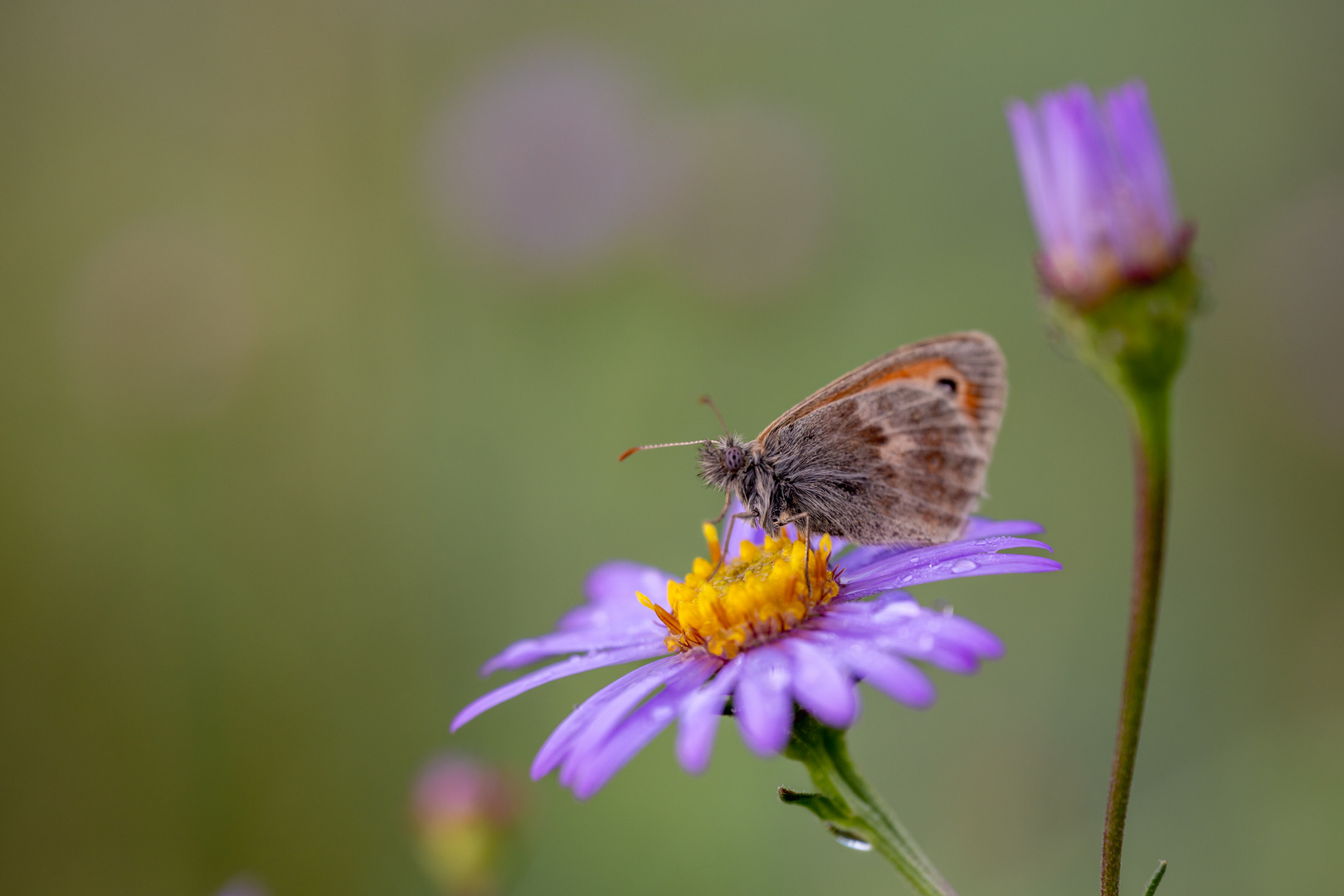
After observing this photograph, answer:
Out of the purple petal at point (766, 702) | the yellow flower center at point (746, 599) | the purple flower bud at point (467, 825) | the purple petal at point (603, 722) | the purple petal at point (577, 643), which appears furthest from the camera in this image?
the purple flower bud at point (467, 825)

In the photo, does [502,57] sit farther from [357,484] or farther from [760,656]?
[760,656]

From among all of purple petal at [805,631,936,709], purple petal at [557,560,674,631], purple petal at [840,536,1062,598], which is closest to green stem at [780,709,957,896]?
purple petal at [805,631,936,709]

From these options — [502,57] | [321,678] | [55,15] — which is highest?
[55,15]

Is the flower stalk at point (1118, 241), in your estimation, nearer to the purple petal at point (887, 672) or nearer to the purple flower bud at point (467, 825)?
the purple petal at point (887, 672)

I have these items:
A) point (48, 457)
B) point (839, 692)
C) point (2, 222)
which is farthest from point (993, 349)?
point (2, 222)

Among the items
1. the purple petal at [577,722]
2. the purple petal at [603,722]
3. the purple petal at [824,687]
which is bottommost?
the purple petal at [577,722]

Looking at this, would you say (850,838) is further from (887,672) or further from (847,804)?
(887,672)

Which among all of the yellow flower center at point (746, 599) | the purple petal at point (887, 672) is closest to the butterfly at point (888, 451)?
the yellow flower center at point (746, 599)
